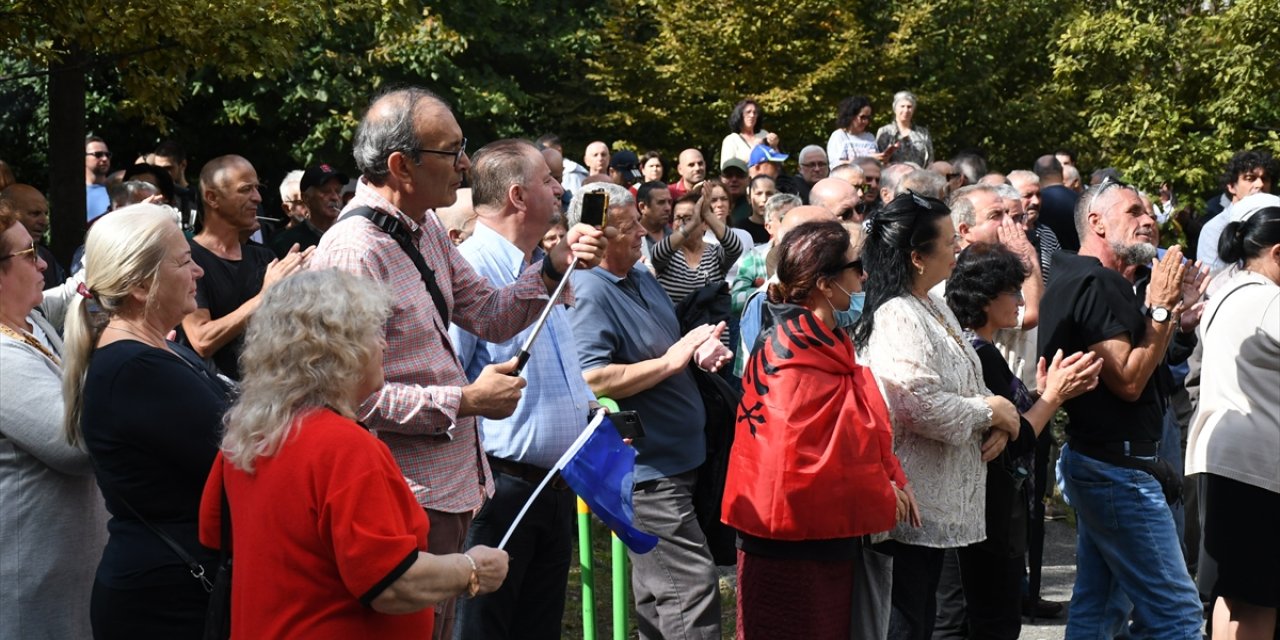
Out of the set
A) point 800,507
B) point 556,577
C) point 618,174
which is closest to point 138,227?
point 556,577

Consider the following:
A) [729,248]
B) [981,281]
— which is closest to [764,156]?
[729,248]

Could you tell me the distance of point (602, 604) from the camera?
7684 mm

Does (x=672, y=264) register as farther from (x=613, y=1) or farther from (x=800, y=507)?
(x=613, y=1)

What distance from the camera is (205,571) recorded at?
380 centimetres

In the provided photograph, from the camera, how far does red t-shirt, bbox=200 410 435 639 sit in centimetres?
302

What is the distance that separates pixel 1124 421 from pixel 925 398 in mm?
1253

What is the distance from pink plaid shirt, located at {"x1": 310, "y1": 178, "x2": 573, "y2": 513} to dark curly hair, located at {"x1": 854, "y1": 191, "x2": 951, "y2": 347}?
1987 mm

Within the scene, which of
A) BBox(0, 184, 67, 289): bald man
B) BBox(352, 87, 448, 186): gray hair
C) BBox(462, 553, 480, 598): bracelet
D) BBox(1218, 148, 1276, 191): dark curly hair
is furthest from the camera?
BBox(1218, 148, 1276, 191): dark curly hair

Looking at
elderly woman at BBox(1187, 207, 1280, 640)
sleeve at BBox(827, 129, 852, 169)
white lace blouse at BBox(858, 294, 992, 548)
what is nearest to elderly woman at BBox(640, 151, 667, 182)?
sleeve at BBox(827, 129, 852, 169)

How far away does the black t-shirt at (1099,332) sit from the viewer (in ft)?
19.9

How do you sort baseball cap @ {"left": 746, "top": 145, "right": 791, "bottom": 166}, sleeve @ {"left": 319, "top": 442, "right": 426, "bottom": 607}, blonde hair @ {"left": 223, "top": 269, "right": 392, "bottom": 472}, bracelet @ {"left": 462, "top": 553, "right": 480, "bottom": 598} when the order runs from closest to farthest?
sleeve @ {"left": 319, "top": 442, "right": 426, "bottom": 607} → blonde hair @ {"left": 223, "top": 269, "right": 392, "bottom": 472} → bracelet @ {"left": 462, "top": 553, "right": 480, "bottom": 598} → baseball cap @ {"left": 746, "top": 145, "right": 791, "bottom": 166}

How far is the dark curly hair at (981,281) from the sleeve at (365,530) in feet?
11.8

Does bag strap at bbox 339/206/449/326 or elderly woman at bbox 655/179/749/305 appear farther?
elderly woman at bbox 655/179/749/305

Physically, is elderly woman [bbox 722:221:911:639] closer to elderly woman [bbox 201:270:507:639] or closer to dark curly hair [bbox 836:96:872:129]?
elderly woman [bbox 201:270:507:639]
